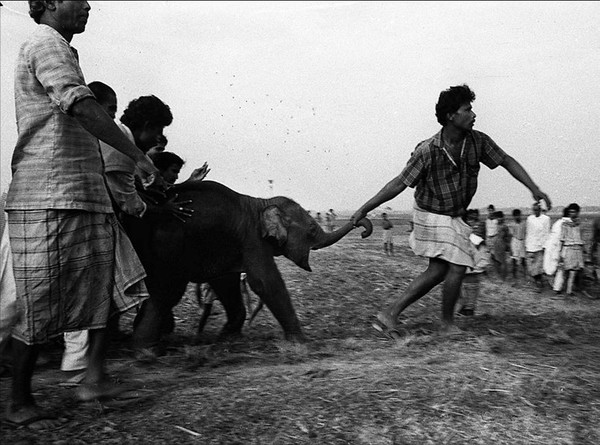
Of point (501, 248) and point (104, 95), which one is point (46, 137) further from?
point (501, 248)

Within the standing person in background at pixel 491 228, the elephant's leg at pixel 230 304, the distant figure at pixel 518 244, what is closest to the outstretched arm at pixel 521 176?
the elephant's leg at pixel 230 304

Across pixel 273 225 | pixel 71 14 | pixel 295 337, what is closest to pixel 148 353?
pixel 295 337

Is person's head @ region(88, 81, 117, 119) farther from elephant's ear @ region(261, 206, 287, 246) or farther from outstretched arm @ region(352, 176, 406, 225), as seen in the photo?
Answer: outstretched arm @ region(352, 176, 406, 225)

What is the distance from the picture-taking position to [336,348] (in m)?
5.27

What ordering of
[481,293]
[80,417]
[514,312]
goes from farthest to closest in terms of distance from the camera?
[481,293]
[514,312]
[80,417]

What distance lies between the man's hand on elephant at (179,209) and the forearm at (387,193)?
1479 millimetres

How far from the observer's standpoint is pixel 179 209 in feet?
17.7

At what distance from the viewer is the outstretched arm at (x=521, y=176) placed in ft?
19.1

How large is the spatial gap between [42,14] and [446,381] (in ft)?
8.83

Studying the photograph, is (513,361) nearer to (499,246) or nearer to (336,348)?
(336,348)

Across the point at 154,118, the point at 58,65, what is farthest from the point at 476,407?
the point at 154,118

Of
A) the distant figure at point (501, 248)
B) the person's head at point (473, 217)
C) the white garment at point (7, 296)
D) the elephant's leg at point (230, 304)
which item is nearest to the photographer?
the white garment at point (7, 296)

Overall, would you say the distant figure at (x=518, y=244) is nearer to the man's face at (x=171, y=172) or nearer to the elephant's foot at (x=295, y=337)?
the elephant's foot at (x=295, y=337)

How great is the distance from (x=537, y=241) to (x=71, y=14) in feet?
36.4
